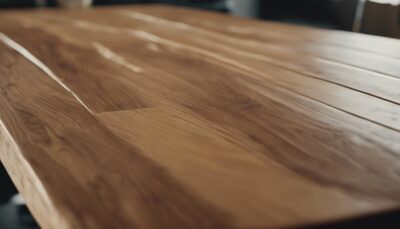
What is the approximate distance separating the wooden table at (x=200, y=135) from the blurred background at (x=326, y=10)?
0.52 metres

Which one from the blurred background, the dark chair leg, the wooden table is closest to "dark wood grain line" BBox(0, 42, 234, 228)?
the wooden table

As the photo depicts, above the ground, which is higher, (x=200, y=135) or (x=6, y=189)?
(x=200, y=135)

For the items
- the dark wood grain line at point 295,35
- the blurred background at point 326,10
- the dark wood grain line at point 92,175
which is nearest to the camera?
the dark wood grain line at point 92,175

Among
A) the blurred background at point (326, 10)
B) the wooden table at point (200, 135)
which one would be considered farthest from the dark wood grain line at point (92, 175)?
the blurred background at point (326, 10)

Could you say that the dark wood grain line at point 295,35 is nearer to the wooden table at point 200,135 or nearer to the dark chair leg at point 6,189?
the wooden table at point 200,135

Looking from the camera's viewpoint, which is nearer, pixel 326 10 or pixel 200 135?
pixel 200 135

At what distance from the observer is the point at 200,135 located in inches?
20.6

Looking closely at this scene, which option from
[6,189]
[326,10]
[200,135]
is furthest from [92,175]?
[326,10]

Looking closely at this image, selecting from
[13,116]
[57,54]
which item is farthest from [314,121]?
[57,54]

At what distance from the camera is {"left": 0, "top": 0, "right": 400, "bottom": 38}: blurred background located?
5.17 ft

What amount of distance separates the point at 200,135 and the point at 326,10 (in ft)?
5.44

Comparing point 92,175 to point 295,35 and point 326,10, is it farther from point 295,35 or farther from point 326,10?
point 326,10

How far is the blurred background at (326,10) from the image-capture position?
1.58 meters

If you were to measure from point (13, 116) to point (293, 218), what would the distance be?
378 mm
